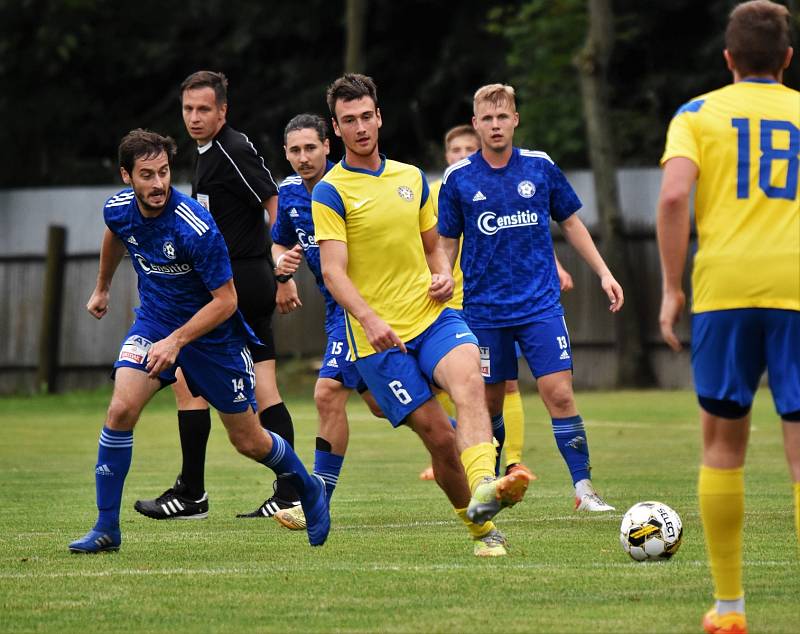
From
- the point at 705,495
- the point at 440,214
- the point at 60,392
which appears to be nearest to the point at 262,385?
the point at 440,214

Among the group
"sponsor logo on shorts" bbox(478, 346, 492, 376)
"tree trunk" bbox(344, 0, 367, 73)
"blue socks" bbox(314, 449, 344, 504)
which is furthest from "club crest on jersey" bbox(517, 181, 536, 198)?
"tree trunk" bbox(344, 0, 367, 73)

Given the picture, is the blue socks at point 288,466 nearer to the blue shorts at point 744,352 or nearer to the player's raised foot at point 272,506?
the player's raised foot at point 272,506

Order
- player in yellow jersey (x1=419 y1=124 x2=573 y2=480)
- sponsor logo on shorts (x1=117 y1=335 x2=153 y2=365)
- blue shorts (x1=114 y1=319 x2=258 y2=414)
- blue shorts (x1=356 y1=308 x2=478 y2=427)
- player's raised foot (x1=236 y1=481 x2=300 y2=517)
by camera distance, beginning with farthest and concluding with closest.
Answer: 1. player in yellow jersey (x1=419 y1=124 x2=573 y2=480)
2. player's raised foot (x1=236 y1=481 x2=300 y2=517)
3. blue shorts (x1=114 y1=319 x2=258 y2=414)
4. sponsor logo on shorts (x1=117 y1=335 x2=153 y2=365)
5. blue shorts (x1=356 y1=308 x2=478 y2=427)

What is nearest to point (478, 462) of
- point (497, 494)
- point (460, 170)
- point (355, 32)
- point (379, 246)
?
point (497, 494)

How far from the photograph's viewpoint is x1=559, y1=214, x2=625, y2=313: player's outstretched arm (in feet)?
28.6

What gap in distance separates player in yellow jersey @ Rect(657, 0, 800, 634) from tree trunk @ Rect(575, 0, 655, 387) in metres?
18.3

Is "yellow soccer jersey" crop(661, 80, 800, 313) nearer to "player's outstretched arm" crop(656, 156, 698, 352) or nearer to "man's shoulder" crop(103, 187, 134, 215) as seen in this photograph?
"player's outstretched arm" crop(656, 156, 698, 352)

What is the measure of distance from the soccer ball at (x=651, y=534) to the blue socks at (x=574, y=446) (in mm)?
2097

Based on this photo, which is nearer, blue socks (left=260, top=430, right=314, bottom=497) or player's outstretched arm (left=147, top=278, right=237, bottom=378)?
player's outstretched arm (left=147, top=278, right=237, bottom=378)

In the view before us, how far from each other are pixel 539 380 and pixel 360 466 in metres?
3.59

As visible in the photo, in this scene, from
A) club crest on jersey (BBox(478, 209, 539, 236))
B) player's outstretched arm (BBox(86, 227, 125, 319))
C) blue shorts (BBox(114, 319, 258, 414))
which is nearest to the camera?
blue shorts (BBox(114, 319, 258, 414))

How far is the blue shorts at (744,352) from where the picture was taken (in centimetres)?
525

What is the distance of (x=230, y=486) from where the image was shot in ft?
36.4

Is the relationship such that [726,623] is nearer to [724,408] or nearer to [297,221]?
[724,408]
